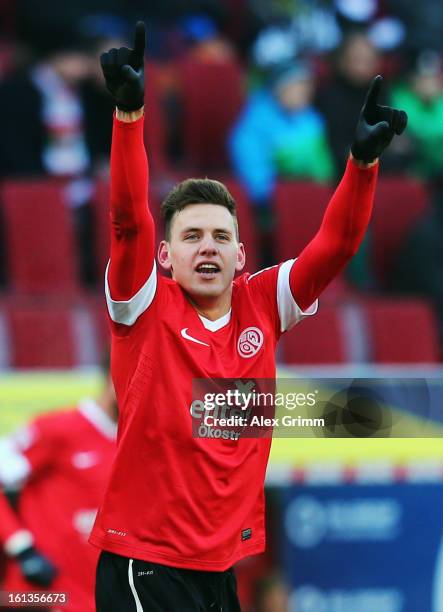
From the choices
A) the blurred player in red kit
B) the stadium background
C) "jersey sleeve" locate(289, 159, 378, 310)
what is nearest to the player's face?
"jersey sleeve" locate(289, 159, 378, 310)

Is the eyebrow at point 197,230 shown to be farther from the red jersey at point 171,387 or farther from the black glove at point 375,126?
the black glove at point 375,126

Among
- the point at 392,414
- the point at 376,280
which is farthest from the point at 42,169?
the point at 392,414

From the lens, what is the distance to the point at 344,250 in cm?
378

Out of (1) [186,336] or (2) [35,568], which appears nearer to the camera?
(1) [186,336]

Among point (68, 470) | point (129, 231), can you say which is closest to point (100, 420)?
point (68, 470)

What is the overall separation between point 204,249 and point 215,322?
9.3 inches

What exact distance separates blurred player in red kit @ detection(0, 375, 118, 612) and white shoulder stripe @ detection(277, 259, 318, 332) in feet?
6.85

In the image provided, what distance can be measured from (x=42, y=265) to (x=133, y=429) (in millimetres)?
4344

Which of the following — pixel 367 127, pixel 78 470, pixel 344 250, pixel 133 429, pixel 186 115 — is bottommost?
pixel 78 470

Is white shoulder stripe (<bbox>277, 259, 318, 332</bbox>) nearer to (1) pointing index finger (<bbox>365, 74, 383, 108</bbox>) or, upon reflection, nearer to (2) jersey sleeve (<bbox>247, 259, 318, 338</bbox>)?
(2) jersey sleeve (<bbox>247, 259, 318, 338</bbox>)

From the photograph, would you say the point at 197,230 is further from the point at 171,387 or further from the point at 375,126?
the point at 375,126

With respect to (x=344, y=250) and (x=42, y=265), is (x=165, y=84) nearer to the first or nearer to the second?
(x=42, y=265)

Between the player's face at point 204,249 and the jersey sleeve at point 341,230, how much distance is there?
206 mm

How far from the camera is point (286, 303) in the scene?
3889 millimetres
